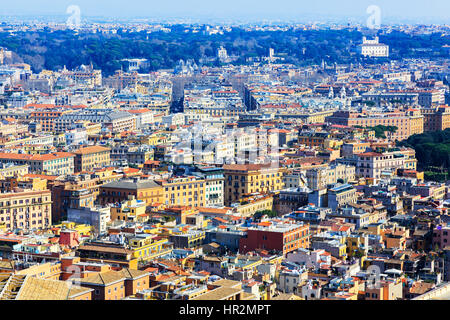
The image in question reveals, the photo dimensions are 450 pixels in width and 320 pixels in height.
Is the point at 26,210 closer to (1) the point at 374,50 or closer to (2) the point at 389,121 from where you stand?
(2) the point at 389,121

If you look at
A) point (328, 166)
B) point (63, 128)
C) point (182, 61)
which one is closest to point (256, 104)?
point (63, 128)

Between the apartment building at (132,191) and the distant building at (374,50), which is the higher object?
the apartment building at (132,191)

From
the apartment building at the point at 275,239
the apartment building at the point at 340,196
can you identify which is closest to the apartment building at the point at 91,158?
the apartment building at the point at 340,196

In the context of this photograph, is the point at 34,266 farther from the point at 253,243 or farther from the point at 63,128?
the point at 63,128

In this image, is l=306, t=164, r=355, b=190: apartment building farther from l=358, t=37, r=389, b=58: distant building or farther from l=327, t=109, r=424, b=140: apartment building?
l=358, t=37, r=389, b=58: distant building

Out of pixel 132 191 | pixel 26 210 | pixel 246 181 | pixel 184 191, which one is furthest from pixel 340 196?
pixel 26 210

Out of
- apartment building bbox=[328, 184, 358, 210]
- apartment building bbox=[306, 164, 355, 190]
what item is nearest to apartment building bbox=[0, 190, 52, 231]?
apartment building bbox=[328, 184, 358, 210]

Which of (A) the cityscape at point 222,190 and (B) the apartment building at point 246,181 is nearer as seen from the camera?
(A) the cityscape at point 222,190

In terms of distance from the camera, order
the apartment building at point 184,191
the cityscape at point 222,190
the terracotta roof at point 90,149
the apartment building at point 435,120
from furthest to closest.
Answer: the apartment building at point 435,120 → the terracotta roof at point 90,149 → the apartment building at point 184,191 → the cityscape at point 222,190

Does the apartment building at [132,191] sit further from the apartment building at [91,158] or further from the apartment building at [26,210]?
the apartment building at [91,158]
